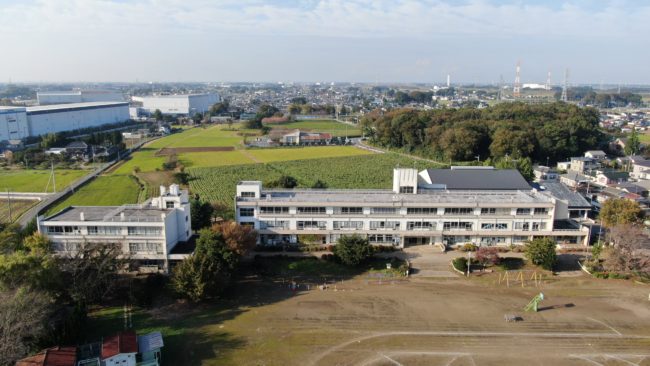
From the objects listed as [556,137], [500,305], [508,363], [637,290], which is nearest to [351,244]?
[500,305]

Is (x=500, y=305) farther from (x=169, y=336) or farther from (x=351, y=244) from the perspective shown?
(x=169, y=336)

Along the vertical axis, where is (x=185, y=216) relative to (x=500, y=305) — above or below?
above

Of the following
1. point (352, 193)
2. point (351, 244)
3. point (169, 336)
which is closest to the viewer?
point (169, 336)

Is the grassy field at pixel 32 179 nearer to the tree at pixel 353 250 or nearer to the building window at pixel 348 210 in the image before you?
the building window at pixel 348 210

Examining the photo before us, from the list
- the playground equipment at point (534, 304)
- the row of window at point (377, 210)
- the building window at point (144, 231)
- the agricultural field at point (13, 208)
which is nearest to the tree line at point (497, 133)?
the row of window at point (377, 210)

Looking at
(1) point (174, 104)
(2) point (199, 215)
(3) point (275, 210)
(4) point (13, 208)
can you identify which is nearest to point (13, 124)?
(4) point (13, 208)

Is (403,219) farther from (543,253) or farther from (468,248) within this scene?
(543,253)

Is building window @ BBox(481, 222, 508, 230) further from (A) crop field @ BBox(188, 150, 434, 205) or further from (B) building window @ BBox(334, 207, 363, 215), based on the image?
(A) crop field @ BBox(188, 150, 434, 205)
